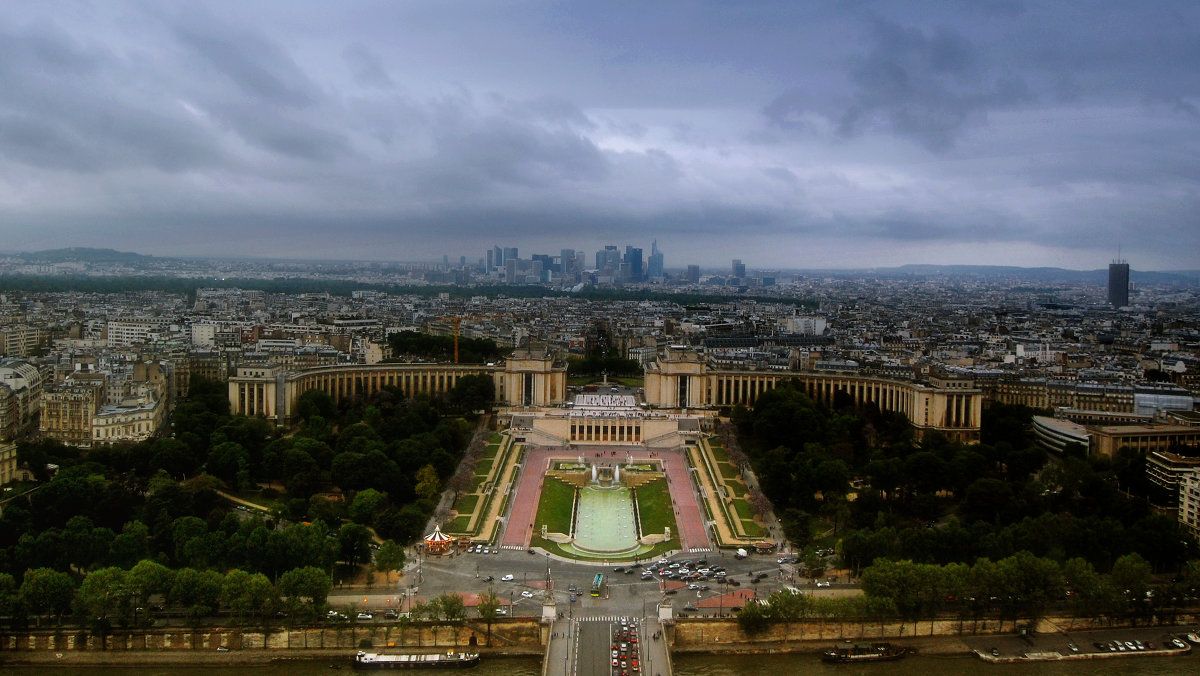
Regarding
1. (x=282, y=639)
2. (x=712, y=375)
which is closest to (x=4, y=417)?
(x=282, y=639)

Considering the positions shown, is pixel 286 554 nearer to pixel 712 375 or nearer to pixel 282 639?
pixel 282 639

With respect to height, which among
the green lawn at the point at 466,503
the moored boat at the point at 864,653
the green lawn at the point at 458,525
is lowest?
the moored boat at the point at 864,653

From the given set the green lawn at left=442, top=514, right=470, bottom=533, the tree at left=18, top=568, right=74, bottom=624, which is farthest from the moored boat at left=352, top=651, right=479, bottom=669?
the green lawn at left=442, top=514, right=470, bottom=533

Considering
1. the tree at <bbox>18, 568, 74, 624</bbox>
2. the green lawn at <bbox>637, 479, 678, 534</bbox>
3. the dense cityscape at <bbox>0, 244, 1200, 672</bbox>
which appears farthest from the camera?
the green lawn at <bbox>637, 479, 678, 534</bbox>

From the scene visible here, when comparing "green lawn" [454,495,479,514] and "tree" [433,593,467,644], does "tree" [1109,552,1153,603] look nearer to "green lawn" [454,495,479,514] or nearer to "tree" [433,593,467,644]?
"tree" [433,593,467,644]

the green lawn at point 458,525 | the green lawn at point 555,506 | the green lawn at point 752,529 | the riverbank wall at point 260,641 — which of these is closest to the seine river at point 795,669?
the riverbank wall at point 260,641

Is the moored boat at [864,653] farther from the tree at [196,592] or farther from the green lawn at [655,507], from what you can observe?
the tree at [196,592]
